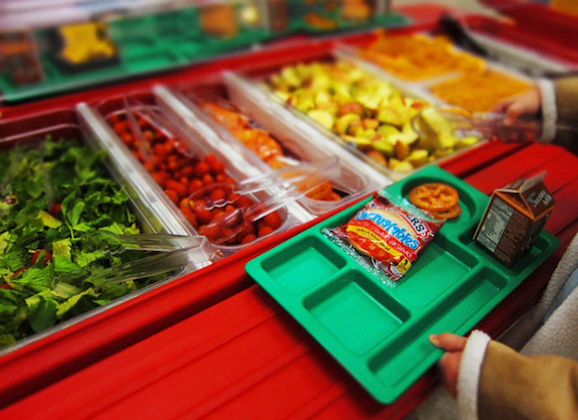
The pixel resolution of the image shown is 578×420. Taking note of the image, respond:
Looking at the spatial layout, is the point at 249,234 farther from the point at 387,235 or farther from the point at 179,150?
the point at 179,150

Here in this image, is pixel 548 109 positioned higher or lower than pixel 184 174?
higher

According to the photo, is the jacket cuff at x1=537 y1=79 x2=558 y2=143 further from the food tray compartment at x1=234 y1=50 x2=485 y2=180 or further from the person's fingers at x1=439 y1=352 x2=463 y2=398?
the person's fingers at x1=439 y1=352 x2=463 y2=398

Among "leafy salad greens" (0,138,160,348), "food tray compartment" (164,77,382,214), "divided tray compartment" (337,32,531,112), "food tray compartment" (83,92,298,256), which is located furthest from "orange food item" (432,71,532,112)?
"leafy salad greens" (0,138,160,348)

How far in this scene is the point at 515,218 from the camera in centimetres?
86

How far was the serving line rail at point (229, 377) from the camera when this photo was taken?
0.70 metres

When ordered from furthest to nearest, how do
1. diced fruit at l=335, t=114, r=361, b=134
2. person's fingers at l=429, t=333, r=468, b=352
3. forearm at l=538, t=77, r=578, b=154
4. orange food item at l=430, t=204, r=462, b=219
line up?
diced fruit at l=335, t=114, r=361, b=134 < forearm at l=538, t=77, r=578, b=154 < orange food item at l=430, t=204, r=462, b=219 < person's fingers at l=429, t=333, r=468, b=352

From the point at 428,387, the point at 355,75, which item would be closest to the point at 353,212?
the point at 428,387

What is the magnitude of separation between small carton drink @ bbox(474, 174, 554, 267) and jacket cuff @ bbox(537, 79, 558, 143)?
40cm

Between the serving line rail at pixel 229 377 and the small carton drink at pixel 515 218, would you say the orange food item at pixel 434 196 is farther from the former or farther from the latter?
the serving line rail at pixel 229 377

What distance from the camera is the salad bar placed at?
29.4 inches

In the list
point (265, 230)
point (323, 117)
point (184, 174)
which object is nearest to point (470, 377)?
point (265, 230)

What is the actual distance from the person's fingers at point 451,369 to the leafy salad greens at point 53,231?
633 millimetres

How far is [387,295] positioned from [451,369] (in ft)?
0.58

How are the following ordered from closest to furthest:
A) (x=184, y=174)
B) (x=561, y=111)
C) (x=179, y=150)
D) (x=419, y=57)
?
(x=561, y=111), (x=184, y=174), (x=179, y=150), (x=419, y=57)
